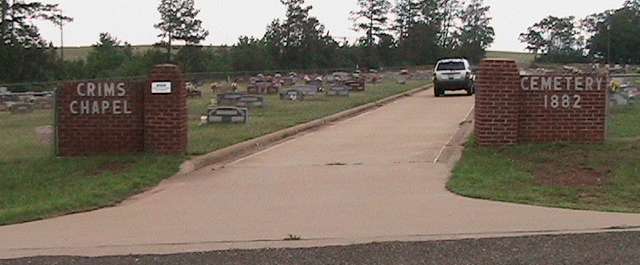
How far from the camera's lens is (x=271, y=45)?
9469cm

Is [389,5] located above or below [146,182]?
above

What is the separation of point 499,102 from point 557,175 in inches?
84.6

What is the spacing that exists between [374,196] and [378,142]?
5765 millimetres

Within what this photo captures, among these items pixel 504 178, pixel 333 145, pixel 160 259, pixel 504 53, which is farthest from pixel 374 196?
pixel 504 53

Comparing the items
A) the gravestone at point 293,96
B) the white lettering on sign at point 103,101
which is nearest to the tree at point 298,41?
the gravestone at point 293,96

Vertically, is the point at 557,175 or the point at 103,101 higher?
the point at 103,101

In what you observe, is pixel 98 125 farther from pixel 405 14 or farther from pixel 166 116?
pixel 405 14

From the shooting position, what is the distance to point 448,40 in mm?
114438

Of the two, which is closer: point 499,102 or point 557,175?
point 557,175

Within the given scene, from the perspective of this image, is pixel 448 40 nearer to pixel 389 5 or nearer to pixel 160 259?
pixel 389 5

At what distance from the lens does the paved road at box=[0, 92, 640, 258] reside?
8.36 metres

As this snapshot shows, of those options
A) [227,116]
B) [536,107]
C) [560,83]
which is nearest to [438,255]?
[536,107]

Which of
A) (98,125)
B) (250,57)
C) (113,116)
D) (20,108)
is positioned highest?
(250,57)

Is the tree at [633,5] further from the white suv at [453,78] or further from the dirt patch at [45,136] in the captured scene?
the dirt patch at [45,136]
